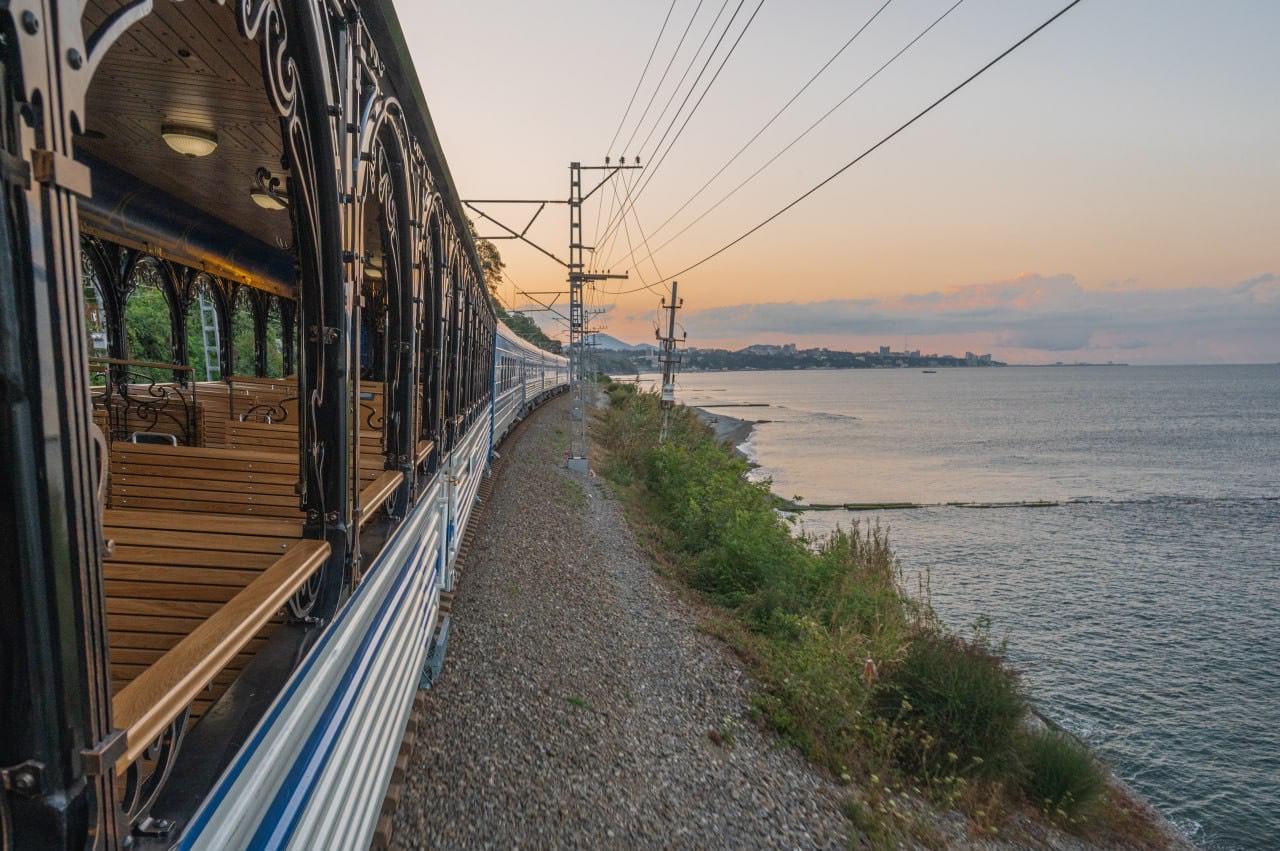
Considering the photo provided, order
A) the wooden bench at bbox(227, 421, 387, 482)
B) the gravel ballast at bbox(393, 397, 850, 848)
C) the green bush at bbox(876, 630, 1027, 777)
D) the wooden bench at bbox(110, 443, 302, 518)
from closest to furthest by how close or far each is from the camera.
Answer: the wooden bench at bbox(110, 443, 302, 518) → the gravel ballast at bbox(393, 397, 850, 848) → the wooden bench at bbox(227, 421, 387, 482) → the green bush at bbox(876, 630, 1027, 777)

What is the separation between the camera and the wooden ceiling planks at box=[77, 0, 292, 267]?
9.98 ft

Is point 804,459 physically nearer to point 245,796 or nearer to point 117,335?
point 117,335

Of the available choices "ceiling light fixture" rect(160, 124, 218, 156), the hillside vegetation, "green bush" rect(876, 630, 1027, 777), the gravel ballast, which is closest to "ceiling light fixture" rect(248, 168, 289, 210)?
"ceiling light fixture" rect(160, 124, 218, 156)

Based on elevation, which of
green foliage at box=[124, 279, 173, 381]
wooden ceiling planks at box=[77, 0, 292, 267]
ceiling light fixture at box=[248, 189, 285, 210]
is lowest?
Answer: green foliage at box=[124, 279, 173, 381]

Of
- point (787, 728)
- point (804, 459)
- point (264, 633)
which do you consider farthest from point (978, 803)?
point (804, 459)

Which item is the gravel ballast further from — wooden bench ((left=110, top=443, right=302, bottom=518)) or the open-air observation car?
wooden bench ((left=110, top=443, right=302, bottom=518))

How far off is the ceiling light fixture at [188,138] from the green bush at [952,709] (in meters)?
7.82

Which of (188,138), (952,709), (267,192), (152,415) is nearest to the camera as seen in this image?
(188,138)

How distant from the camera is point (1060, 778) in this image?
8.23m

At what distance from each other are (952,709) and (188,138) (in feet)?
28.3

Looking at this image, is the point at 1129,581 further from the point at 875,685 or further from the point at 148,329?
the point at 148,329

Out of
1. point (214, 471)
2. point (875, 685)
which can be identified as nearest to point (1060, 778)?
point (875, 685)

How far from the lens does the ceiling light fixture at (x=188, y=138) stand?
465cm

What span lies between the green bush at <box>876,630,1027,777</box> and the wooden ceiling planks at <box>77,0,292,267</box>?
7.72 meters
